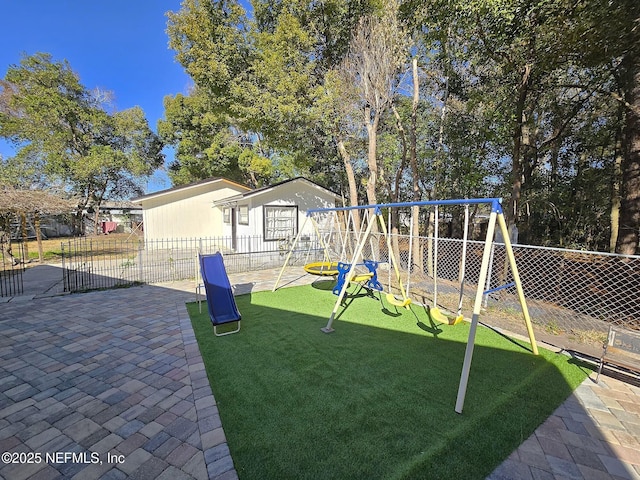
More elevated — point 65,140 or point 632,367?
point 65,140

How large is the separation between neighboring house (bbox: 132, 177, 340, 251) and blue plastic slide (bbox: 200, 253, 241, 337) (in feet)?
17.8

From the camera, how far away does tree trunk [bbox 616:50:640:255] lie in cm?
478

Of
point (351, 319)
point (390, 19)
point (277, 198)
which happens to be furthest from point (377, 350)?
point (277, 198)

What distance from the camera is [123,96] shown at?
20344 mm

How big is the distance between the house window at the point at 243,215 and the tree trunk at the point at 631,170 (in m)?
10.9

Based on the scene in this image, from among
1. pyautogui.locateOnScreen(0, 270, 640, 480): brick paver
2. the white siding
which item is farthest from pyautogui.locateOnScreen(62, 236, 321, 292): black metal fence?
pyautogui.locateOnScreen(0, 270, 640, 480): brick paver

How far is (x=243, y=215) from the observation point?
12297 millimetres

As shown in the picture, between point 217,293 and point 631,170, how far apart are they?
24.6 feet

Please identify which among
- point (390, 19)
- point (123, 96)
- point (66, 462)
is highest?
point (123, 96)

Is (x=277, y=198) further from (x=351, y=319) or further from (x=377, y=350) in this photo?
(x=377, y=350)

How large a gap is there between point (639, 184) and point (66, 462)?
840cm

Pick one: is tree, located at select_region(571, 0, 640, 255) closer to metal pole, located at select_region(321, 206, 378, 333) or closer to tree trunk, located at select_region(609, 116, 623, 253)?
tree trunk, located at select_region(609, 116, 623, 253)

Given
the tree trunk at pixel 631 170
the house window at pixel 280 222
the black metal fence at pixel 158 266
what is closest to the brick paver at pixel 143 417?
the black metal fence at pixel 158 266

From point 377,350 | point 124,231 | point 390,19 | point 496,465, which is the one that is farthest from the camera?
point 124,231
